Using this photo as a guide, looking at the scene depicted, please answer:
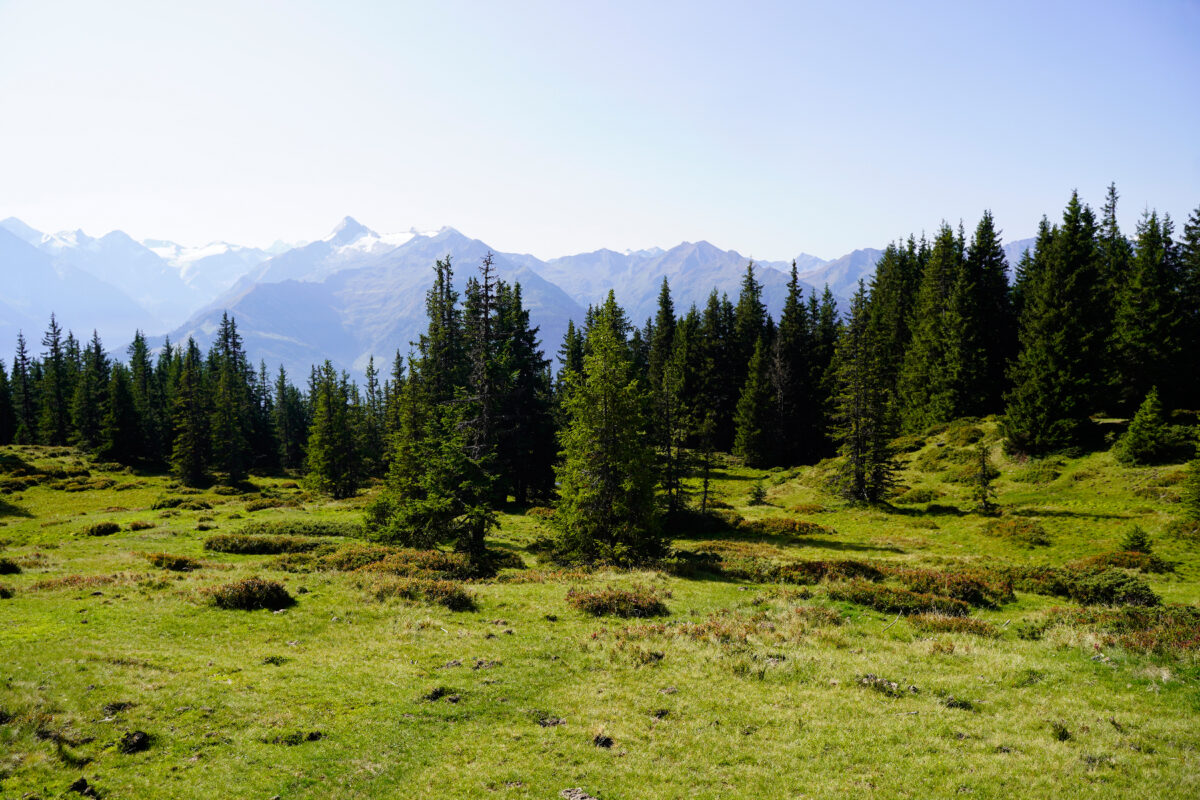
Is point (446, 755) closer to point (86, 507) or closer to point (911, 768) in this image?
point (911, 768)

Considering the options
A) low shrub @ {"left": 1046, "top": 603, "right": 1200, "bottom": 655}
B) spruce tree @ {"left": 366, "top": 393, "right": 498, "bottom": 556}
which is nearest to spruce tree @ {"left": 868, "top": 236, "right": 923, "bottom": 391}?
low shrub @ {"left": 1046, "top": 603, "right": 1200, "bottom": 655}

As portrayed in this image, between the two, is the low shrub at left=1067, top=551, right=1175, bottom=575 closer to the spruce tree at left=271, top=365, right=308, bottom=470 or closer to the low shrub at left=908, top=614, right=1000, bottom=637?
the low shrub at left=908, top=614, right=1000, bottom=637

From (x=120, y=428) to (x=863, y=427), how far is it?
330 ft

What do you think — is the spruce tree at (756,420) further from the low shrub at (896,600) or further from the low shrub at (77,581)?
the low shrub at (77,581)

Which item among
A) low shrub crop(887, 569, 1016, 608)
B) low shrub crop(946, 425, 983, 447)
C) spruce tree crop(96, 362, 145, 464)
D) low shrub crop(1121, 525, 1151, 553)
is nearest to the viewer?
low shrub crop(887, 569, 1016, 608)

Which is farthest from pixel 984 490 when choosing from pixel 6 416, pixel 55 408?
pixel 6 416

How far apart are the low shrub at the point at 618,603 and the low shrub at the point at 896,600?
7.39 m

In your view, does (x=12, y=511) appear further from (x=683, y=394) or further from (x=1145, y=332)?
(x=1145, y=332)

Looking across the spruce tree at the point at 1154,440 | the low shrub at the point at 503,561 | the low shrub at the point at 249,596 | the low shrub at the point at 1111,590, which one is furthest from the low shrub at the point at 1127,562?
the low shrub at the point at 249,596

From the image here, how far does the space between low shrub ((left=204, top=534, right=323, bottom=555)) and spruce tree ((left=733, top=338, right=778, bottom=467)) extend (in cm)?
5313

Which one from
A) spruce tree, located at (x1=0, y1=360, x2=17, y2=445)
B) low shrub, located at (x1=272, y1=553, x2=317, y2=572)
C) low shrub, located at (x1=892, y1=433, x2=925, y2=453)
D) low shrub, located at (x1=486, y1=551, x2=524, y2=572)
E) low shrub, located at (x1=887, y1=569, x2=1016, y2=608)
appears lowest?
low shrub, located at (x1=486, y1=551, x2=524, y2=572)

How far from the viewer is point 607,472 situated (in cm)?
3002

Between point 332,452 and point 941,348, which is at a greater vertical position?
point 941,348

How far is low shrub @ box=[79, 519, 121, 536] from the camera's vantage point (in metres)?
36.9
